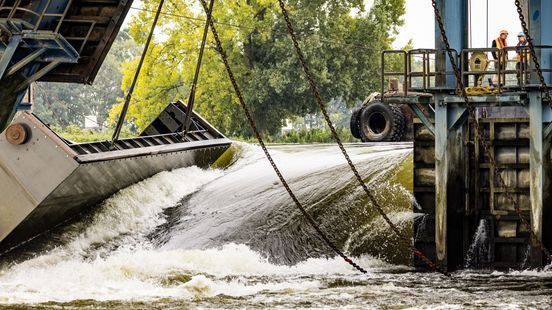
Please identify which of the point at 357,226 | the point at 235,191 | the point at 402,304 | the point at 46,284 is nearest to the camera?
the point at 402,304

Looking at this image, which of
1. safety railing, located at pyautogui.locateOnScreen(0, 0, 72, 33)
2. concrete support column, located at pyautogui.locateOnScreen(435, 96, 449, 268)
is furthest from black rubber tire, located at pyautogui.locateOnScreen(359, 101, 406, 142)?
safety railing, located at pyautogui.locateOnScreen(0, 0, 72, 33)

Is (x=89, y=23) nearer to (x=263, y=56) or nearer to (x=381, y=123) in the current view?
(x=381, y=123)

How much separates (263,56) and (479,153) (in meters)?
35.2

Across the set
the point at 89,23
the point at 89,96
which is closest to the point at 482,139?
the point at 89,23

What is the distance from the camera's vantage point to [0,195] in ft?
66.9

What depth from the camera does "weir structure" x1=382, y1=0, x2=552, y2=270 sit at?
21.4 meters

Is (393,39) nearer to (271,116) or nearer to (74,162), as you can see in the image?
(271,116)

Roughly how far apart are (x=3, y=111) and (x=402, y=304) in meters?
9.49

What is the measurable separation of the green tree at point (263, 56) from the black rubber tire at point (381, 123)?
55.9 feet

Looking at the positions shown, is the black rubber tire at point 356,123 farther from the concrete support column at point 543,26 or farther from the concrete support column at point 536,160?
the concrete support column at point 536,160

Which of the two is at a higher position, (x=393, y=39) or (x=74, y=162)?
(x=393, y=39)

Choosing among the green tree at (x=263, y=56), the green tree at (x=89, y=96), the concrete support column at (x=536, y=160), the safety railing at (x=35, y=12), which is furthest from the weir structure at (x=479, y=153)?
the green tree at (x=89, y=96)

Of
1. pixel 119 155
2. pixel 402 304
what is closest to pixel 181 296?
pixel 402 304

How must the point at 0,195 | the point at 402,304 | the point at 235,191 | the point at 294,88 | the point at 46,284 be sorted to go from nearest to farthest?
the point at 402,304, the point at 46,284, the point at 0,195, the point at 235,191, the point at 294,88
